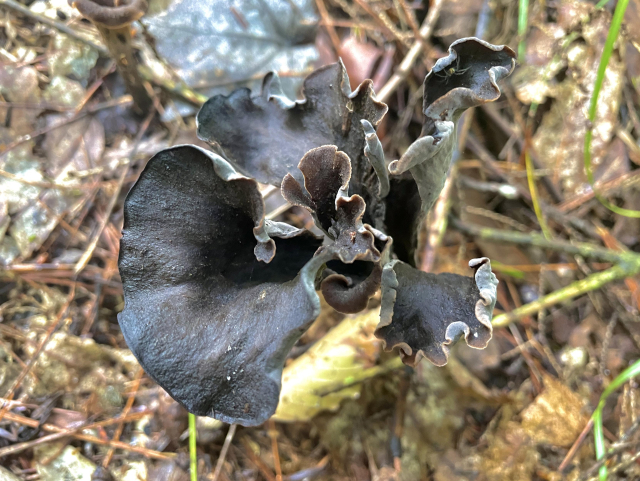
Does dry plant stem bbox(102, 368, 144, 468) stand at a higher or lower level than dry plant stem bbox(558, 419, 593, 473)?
higher

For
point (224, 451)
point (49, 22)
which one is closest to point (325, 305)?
point (224, 451)

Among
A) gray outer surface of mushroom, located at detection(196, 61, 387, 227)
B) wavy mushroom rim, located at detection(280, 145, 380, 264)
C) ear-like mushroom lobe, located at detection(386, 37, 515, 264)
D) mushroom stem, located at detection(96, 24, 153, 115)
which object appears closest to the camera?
wavy mushroom rim, located at detection(280, 145, 380, 264)

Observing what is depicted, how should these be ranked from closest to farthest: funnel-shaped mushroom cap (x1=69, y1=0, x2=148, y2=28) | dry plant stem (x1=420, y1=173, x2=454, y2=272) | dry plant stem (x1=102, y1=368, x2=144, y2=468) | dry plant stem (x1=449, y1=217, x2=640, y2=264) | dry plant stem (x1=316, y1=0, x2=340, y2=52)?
funnel-shaped mushroom cap (x1=69, y1=0, x2=148, y2=28) < dry plant stem (x1=102, y1=368, x2=144, y2=468) < dry plant stem (x1=420, y1=173, x2=454, y2=272) < dry plant stem (x1=449, y1=217, x2=640, y2=264) < dry plant stem (x1=316, y1=0, x2=340, y2=52)

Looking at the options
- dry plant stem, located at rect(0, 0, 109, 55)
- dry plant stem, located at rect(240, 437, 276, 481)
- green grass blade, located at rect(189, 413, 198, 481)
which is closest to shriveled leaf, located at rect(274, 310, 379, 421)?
dry plant stem, located at rect(240, 437, 276, 481)

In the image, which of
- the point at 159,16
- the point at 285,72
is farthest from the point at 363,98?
the point at 159,16

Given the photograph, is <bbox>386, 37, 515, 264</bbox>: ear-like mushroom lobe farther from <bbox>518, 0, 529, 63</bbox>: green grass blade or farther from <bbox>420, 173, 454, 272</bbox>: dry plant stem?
<bbox>518, 0, 529, 63</bbox>: green grass blade

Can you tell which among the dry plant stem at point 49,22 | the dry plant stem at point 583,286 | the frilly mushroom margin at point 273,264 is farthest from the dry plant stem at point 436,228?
the dry plant stem at point 49,22
